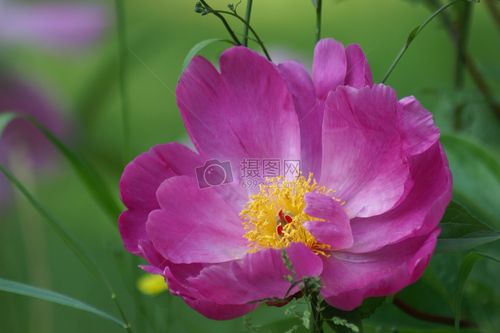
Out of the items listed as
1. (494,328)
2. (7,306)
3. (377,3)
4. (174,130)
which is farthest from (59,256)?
(494,328)

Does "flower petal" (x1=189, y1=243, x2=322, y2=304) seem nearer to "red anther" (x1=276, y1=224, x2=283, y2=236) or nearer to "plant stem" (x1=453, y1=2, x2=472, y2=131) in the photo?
"red anther" (x1=276, y1=224, x2=283, y2=236)

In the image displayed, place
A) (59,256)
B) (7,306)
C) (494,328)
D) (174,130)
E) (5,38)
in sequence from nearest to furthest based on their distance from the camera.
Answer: (494,328) → (7,306) → (5,38) → (59,256) → (174,130)

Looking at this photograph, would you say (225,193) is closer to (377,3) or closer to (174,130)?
(377,3)

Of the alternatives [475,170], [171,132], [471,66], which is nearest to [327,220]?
[475,170]

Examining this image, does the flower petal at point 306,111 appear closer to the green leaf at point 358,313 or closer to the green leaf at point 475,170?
the green leaf at point 358,313

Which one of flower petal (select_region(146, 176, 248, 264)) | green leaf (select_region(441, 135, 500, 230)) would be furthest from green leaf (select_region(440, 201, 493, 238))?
green leaf (select_region(441, 135, 500, 230))

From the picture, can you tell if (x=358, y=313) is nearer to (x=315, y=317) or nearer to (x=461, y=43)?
(x=315, y=317)
